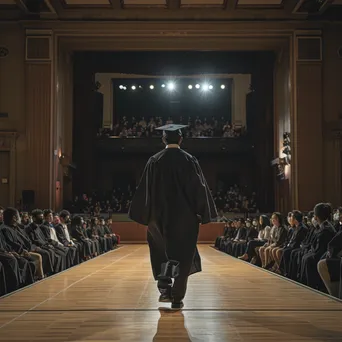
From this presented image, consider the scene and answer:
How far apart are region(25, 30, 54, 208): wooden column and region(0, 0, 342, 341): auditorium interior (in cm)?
4

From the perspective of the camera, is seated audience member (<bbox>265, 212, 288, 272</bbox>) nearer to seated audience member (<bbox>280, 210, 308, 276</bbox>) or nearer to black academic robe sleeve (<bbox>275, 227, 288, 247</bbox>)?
black academic robe sleeve (<bbox>275, 227, 288, 247</bbox>)

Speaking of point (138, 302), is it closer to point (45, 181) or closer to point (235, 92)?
Result: point (45, 181)

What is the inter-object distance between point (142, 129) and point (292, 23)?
1002 cm

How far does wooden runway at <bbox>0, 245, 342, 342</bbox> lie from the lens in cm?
378

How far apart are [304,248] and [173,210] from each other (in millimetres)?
3575

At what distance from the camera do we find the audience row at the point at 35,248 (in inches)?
278

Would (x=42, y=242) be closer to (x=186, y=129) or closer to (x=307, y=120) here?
(x=307, y=120)

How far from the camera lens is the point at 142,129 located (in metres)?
26.6

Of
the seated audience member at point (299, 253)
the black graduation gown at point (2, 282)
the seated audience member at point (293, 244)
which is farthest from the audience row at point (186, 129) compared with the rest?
the black graduation gown at point (2, 282)

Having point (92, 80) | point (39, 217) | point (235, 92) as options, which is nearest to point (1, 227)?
point (39, 217)

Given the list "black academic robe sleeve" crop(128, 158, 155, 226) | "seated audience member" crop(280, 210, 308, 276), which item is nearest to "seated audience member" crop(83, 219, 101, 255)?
"seated audience member" crop(280, 210, 308, 276)

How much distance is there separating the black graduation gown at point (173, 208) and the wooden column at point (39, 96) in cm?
1333

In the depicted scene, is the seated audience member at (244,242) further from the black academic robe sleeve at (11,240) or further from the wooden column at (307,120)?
the black academic robe sleeve at (11,240)

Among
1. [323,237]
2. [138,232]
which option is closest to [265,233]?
[323,237]
